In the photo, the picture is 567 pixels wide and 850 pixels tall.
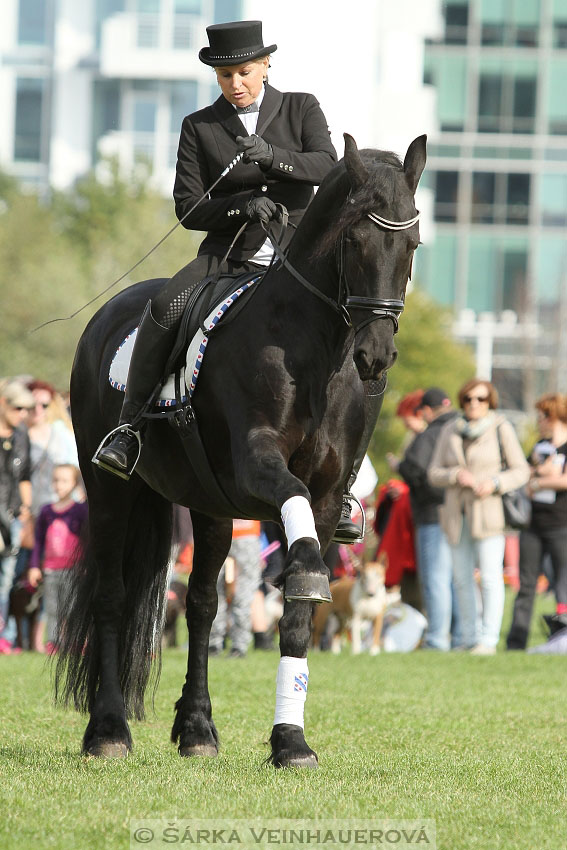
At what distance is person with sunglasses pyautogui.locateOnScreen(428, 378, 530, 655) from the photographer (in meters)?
15.8

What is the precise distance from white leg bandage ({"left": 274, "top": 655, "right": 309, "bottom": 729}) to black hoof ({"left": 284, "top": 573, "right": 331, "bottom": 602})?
494 mm

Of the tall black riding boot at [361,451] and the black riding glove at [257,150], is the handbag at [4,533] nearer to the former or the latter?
the tall black riding boot at [361,451]

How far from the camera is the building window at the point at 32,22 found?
63781mm

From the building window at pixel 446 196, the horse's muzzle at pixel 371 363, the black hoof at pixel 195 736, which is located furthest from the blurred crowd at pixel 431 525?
the building window at pixel 446 196

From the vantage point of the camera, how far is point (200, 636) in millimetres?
8336

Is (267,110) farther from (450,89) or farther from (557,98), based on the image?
(557,98)

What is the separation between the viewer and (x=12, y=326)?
43969 millimetres

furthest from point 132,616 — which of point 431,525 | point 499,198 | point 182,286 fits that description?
point 499,198

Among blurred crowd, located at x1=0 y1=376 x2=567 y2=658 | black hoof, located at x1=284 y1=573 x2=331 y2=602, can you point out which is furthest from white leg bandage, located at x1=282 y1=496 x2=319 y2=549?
blurred crowd, located at x1=0 y1=376 x2=567 y2=658

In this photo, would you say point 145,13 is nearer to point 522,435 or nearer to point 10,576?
point 522,435

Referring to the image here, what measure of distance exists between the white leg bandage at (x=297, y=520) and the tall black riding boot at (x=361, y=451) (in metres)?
1.19

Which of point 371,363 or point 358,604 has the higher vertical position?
point 371,363

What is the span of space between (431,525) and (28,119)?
51944mm

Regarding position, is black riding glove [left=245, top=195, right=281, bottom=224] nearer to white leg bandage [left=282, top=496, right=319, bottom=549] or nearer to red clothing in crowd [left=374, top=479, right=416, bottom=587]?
white leg bandage [left=282, top=496, right=319, bottom=549]
